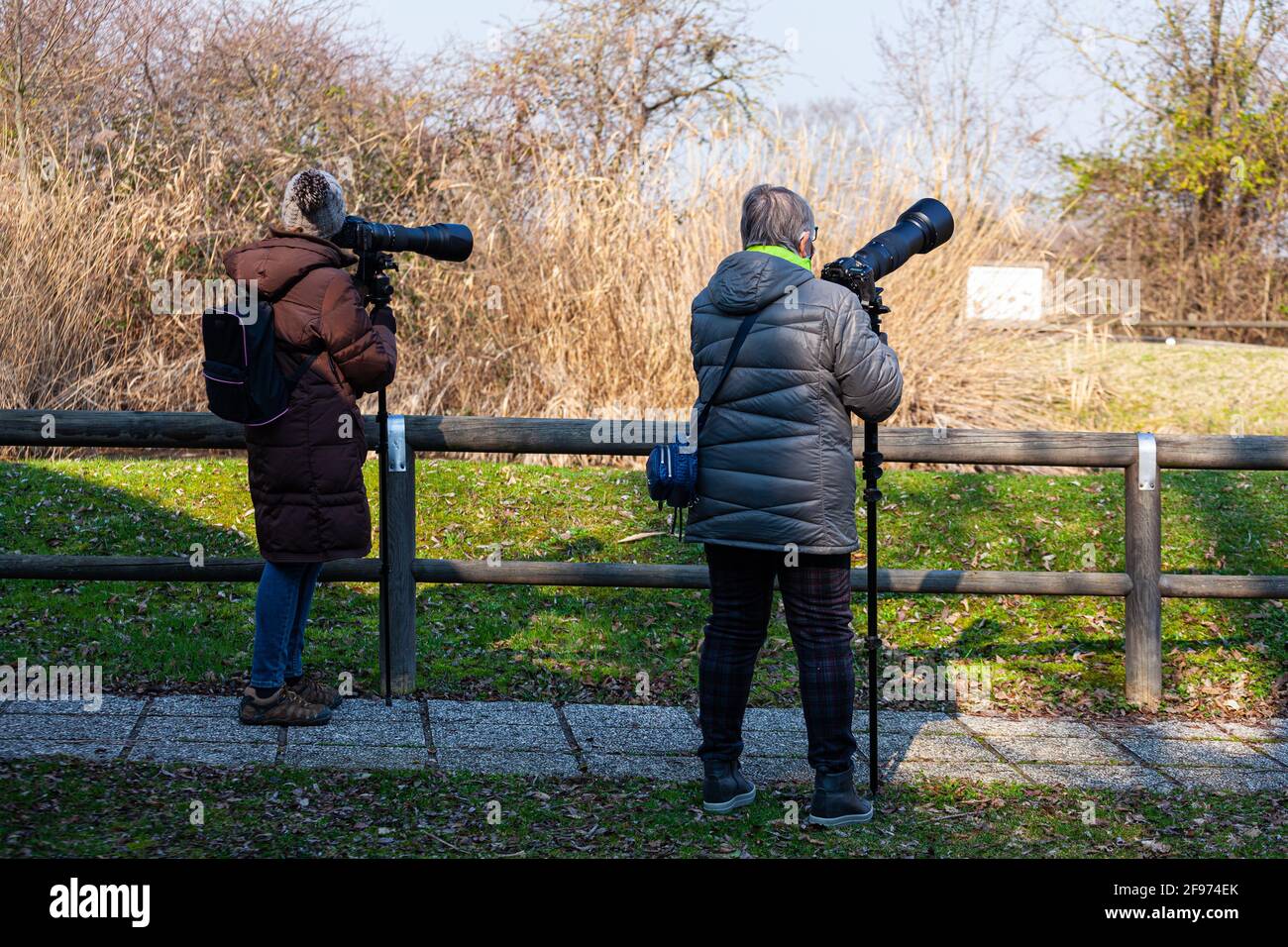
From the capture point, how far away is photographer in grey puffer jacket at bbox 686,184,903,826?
3896 mm

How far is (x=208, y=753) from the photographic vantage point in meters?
4.46

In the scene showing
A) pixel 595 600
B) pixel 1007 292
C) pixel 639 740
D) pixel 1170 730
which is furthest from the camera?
pixel 1007 292

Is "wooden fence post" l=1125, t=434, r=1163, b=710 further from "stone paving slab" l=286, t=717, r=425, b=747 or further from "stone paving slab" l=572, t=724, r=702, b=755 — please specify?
"stone paving slab" l=286, t=717, r=425, b=747

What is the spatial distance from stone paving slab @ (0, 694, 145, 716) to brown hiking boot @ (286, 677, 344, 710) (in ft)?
1.88

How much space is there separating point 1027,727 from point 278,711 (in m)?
2.84

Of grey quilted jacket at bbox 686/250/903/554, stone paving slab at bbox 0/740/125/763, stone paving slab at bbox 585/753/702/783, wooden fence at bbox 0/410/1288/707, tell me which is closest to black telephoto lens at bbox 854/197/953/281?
grey quilted jacket at bbox 686/250/903/554

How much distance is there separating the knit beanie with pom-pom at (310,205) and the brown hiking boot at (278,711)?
5.28 feet

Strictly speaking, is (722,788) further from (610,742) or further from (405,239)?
(405,239)

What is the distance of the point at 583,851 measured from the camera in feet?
12.5

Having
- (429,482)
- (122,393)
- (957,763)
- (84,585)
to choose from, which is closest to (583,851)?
(957,763)

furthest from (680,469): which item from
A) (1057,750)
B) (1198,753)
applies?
(1198,753)

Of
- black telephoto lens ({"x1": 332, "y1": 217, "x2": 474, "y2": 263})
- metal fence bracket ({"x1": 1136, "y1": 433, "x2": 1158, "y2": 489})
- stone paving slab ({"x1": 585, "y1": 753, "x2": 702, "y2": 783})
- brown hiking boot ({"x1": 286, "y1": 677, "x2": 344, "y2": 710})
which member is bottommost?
stone paving slab ({"x1": 585, "y1": 753, "x2": 702, "y2": 783})

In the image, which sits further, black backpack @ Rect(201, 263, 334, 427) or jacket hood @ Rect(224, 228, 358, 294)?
jacket hood @ Rect(224, 228, 358, 294)

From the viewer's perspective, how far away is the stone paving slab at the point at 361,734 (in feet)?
15.3
